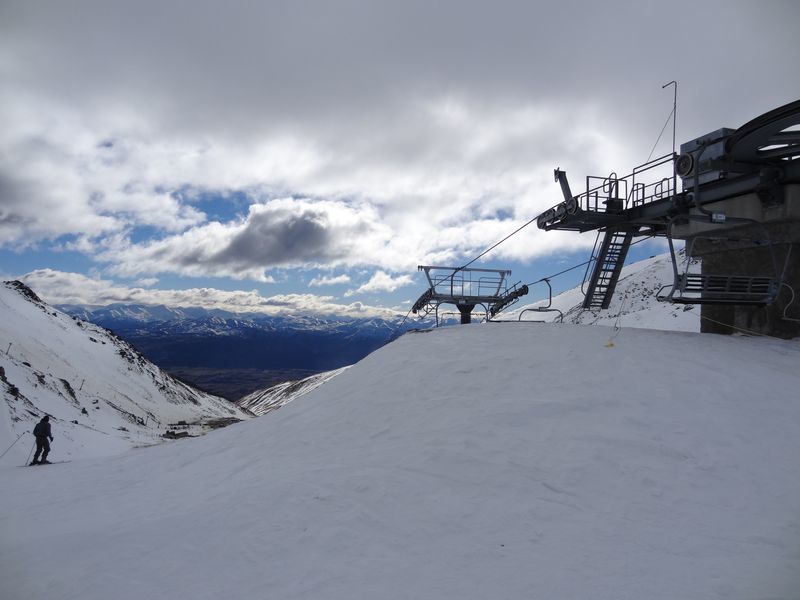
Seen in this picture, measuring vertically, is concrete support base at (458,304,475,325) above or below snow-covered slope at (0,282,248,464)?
above

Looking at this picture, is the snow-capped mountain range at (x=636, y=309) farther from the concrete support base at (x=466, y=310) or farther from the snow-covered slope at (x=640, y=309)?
the concrete support base at (x=466, y=310)

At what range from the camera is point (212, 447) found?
43.3 feet

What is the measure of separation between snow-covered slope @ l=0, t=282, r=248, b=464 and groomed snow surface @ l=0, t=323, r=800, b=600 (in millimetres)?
16771

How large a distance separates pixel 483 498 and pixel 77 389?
193 feet

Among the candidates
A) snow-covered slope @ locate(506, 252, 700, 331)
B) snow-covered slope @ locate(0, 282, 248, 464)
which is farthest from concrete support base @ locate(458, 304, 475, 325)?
snow-covered slope @ locate(0, 282, 248, 464)

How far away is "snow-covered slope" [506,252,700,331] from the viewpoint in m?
31.0

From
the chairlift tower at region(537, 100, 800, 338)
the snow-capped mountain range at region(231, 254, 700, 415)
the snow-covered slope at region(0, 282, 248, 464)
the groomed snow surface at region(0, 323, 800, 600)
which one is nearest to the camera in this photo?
the groomed snow surface at region(0, 323, 800, 600)

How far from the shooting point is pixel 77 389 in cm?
5206

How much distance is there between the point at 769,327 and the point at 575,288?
68.7m

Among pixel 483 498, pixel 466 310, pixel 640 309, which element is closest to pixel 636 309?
pixel 640 309

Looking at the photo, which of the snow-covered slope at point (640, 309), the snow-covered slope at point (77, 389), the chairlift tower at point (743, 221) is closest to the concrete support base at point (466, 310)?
the snow-covered slope at point (640, 309)

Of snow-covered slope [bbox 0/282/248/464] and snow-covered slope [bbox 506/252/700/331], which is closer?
snow-covered slope [bbox 0/282/248/464]

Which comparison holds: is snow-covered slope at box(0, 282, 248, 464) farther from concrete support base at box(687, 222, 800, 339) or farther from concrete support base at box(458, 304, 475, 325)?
concrete support base at box(687, 222, 800, 339)

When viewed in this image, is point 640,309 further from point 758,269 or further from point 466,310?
point 758,269
